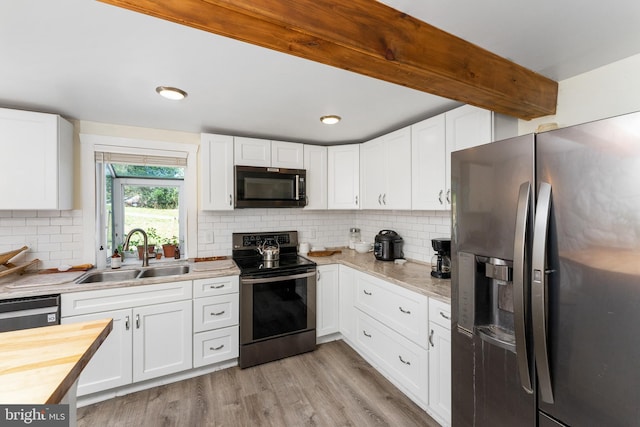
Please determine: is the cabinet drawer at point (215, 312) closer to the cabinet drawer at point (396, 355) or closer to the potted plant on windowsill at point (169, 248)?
the potted plant on windowsill at point (169, 248)

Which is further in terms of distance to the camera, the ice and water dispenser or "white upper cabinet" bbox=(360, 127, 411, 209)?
"white upper cabinet" bbox=(360, 127, 411, 209)

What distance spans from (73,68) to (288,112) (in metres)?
1.35

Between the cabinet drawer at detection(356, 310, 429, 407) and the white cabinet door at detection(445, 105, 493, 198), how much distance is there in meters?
1.18

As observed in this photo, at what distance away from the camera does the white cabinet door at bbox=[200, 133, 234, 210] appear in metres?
2.68

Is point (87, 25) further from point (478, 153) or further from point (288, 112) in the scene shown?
point (478, 153)

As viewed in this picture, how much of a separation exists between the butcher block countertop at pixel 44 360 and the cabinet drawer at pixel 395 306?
5.81ft

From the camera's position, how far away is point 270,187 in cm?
288

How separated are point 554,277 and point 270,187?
2385mm

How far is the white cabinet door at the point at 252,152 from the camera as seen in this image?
9.19 feet

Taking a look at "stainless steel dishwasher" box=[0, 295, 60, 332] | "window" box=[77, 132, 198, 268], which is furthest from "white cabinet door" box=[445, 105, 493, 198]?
"stainless steel dishwasher" box=[0, 295, 60, 332]

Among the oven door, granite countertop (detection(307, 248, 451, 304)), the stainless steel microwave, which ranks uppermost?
the stainless steel microwave

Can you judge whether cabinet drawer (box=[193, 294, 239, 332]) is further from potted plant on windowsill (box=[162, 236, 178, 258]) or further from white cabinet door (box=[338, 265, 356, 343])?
white cabinet door (box=[338, 265, 356, 343])

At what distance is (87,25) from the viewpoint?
3.89 ft

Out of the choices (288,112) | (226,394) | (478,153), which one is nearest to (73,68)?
(288,112)
